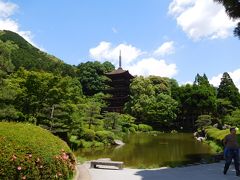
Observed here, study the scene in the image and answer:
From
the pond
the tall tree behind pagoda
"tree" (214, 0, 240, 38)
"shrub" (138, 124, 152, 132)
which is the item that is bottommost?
the pond

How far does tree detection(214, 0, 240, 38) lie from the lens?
13.2 meters

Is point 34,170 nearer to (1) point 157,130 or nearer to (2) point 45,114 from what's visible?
(2) point 45,114

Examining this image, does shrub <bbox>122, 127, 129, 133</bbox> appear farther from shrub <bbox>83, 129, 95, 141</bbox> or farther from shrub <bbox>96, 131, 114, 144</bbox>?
shrub <bbox>83, 129, 95, 141</bbox>

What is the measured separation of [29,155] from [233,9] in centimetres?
951

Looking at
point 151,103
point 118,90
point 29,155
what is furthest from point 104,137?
point 118,90

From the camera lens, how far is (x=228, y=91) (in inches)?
2291

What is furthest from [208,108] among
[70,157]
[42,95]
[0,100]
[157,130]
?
[70,157]

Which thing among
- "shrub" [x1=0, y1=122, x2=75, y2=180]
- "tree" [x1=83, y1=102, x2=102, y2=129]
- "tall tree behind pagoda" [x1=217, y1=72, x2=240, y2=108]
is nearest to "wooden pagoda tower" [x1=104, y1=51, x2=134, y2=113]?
"tall tree behind pagoda" [x1=217, y1=72, x2=240, y2=108]

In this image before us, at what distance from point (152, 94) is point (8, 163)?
1878 inches

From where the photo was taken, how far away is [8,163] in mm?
7281

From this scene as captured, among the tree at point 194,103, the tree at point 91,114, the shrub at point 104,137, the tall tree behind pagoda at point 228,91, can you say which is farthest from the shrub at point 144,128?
the shrub at point 104,137

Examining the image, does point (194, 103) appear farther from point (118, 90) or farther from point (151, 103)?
point (118, 90)

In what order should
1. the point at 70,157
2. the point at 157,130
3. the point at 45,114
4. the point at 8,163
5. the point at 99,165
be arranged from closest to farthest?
the point at 8,163 < the point at 70,157 < the point at 99,165 < the point at 45,114 < the point at 157,130

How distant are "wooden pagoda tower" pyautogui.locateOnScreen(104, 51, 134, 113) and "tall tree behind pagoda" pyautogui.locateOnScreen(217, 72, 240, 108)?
49.8 ft
